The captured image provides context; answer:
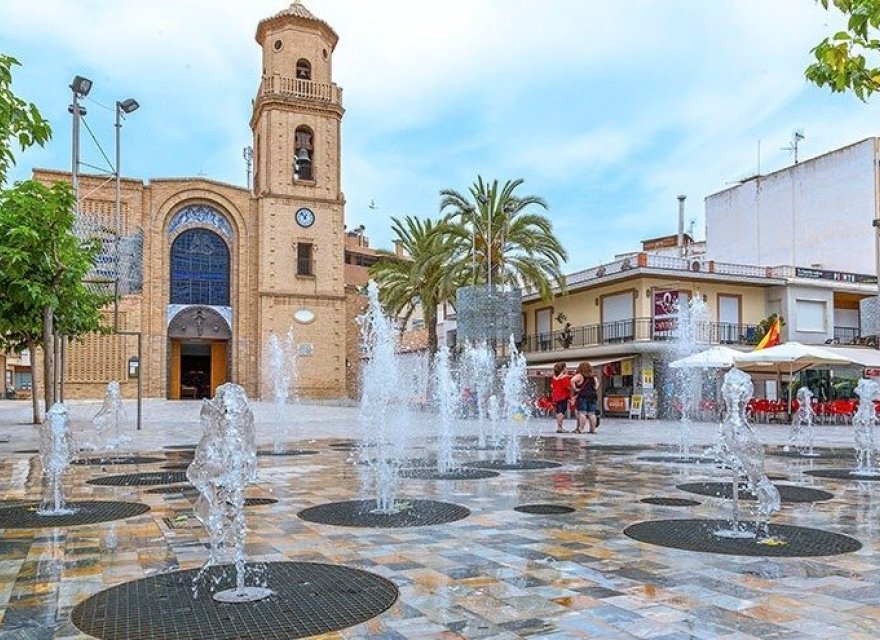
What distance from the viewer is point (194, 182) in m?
37.9

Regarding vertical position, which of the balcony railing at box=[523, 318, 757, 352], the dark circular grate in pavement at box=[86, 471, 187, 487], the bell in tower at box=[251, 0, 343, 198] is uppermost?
the bell in tower at box=[251, 0, 343, 198]


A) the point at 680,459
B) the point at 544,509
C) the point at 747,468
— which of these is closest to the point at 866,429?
the point at 680,459

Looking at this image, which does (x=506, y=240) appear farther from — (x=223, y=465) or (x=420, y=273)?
(x=223, y=465)

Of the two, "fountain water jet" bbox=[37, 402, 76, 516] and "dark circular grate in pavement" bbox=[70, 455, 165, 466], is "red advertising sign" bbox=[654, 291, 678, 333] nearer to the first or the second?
"dark circular grate in pavement" bbox=[70, 455, 165, 466]

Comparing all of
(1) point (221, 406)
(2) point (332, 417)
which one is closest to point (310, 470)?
(1) point (221, 406)

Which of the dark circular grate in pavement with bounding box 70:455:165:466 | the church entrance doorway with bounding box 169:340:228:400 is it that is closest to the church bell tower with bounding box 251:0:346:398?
the church entrance doorway with bounding box 169:340:228:400

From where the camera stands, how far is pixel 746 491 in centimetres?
797

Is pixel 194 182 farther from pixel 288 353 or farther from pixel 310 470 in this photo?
pixel 310 470

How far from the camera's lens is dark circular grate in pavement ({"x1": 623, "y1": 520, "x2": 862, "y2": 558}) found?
521 centimetres

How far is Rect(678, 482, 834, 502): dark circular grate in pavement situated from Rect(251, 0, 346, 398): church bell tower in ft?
100

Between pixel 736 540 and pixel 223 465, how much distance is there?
11.0 ft

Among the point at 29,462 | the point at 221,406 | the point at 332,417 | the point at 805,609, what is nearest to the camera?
the point at 805,609

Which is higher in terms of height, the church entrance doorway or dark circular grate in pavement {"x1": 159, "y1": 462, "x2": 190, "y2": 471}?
the church entrance doorway

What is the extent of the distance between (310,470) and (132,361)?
91.8ft
